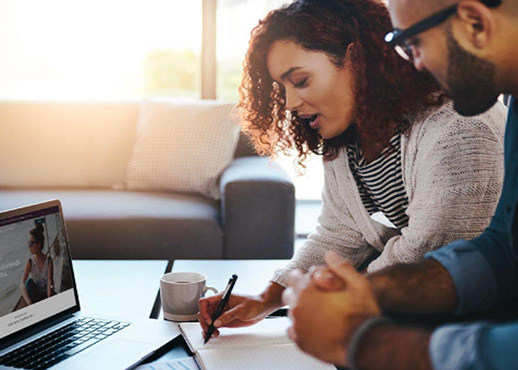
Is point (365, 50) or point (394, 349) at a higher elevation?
point (365, 50)

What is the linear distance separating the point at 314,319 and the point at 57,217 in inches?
27.4

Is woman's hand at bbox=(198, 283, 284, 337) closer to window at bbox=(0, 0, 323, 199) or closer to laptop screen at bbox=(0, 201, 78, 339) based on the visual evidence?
laptop screen at bbox=(0, 201, 78, 339)

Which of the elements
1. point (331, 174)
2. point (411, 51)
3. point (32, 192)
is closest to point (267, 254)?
point (331, 174)

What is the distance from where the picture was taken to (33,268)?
1145mm

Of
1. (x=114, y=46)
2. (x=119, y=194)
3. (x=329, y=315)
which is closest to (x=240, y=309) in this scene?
(x=329, y=315)

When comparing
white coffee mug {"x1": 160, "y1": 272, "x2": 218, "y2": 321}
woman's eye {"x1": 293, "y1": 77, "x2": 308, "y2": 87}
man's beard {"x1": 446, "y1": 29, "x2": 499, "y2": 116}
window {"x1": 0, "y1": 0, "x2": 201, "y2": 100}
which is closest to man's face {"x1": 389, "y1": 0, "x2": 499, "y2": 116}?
man's beard {"x1": 446, "y1": 29, "x2": 499, "y2": 116}

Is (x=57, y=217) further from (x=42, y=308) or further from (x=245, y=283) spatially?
(x=245, y=283)

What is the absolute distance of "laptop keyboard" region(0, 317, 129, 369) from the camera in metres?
0.99

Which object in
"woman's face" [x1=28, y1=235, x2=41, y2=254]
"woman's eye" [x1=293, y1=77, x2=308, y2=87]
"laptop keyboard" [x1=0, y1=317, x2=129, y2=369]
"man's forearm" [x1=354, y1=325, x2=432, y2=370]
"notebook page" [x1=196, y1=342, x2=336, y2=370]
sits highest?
"woman's eye" [x1=293, y1=77, x2=308, y2=87]

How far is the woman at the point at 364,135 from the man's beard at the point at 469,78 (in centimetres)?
29

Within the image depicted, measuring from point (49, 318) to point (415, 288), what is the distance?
68cm

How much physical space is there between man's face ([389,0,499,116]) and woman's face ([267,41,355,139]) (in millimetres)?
474

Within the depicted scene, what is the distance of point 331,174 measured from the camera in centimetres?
160

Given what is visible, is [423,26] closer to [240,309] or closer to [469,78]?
[469,78]
